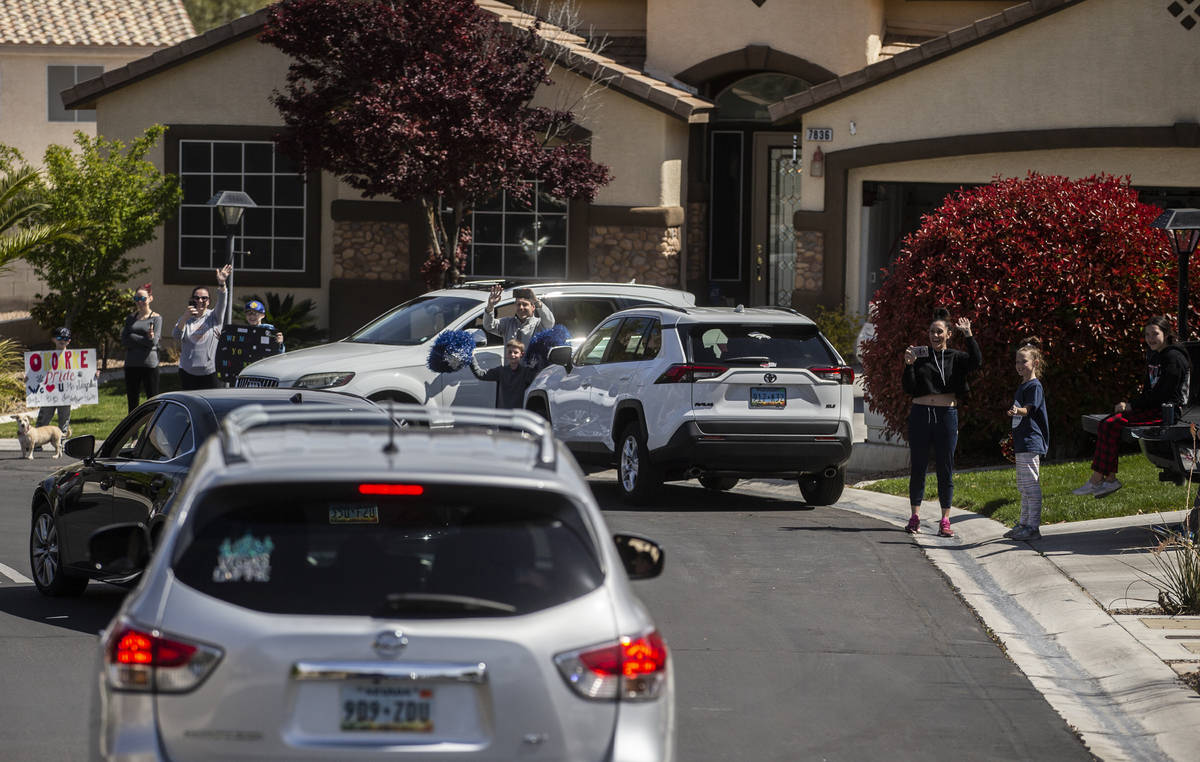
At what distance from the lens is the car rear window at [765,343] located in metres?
14.5

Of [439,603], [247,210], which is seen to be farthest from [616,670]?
[247,210]

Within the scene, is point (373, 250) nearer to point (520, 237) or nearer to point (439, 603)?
point (520, 237)

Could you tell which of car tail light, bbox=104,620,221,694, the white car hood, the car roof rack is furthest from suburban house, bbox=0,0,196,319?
car tail light, bbox=104,620,221,694

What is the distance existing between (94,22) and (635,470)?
116 ft

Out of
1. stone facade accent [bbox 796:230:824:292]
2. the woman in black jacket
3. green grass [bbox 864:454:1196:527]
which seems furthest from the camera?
stone facade accent [bbox 796:230:824:292]

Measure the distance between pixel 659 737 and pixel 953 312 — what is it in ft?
40.1

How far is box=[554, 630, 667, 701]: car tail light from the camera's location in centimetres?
456

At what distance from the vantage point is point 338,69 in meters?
24.5

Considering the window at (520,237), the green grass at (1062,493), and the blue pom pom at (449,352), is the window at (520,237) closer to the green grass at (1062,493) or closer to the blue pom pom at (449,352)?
the blue pom pom at (449,352)

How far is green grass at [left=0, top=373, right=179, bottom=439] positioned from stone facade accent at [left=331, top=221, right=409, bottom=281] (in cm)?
352

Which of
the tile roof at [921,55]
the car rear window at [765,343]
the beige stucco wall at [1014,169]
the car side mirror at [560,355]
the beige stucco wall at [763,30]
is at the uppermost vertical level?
the beige stucco wall at [763,30]

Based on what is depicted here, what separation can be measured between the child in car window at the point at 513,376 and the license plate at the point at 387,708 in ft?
38.9

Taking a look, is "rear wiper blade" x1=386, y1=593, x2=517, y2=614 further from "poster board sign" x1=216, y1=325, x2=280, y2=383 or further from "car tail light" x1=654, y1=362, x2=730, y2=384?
"poster board sign" x1=216, y1=325, x2=280, y2=383

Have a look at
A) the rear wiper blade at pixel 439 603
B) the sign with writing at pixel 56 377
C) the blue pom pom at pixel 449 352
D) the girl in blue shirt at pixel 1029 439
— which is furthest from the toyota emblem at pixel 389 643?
the sign with writing at pixel 56 377
